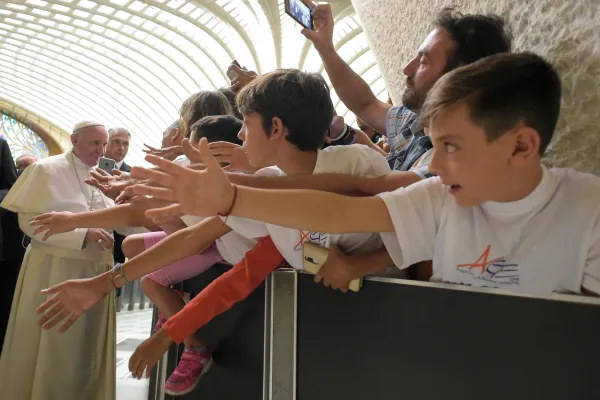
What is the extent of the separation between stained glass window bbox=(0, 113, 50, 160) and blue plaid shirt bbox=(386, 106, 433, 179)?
31.9 meters

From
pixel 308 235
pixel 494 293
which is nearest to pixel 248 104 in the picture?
pixel 308 235

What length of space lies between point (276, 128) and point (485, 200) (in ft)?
2.44

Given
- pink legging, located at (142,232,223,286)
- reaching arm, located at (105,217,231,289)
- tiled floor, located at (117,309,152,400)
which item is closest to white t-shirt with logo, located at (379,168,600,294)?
reaching arm, located at (105,217,231,289)

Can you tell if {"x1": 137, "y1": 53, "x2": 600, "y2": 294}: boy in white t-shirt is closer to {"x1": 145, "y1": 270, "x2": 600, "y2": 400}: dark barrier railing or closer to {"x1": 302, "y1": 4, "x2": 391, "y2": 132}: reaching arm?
{"x1": 145, "y1": 270, "x2": 600, "y2": 400}: dark barrier railing

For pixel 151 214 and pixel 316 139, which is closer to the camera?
pixel 151 214

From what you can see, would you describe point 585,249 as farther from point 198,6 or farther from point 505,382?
point 198,6

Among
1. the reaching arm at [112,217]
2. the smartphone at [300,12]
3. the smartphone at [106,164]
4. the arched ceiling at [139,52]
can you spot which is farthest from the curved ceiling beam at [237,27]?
the reaching arm at [112,217]

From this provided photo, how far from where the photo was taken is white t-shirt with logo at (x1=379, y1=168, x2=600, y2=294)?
92 centimetres

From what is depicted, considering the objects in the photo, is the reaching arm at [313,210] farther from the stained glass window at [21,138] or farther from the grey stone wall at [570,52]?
the stained glass window at [21,138]

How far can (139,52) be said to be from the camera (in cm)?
2561

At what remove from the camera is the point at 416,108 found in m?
1.63

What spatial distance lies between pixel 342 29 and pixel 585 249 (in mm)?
21037

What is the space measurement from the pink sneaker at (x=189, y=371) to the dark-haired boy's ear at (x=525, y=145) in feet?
4.77

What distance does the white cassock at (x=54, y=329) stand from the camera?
311 cm
